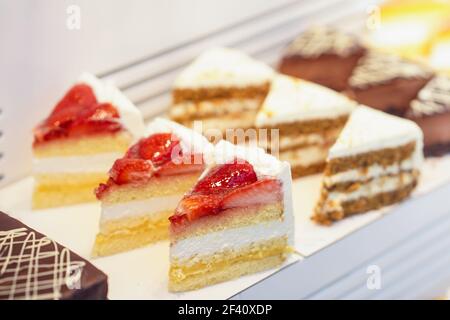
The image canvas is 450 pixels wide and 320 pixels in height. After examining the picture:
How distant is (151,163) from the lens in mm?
2389

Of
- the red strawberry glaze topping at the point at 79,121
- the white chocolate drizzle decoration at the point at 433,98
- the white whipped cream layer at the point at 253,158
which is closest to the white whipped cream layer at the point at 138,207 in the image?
the white whipped cream layer at the point at 253,158

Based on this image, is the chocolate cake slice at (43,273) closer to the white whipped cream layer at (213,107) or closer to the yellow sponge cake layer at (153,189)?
the yellow sponge cake layer at (153,189)

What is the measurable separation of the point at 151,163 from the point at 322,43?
1472 millimetres

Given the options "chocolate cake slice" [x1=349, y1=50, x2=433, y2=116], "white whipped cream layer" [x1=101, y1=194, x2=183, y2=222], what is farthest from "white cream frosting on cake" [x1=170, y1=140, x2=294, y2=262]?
"chocolate cake slice" [x1=349, y1=50, x2=433, y2=116]

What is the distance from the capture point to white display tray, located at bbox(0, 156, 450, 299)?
2.25 metres

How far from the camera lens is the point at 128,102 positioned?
2.71m

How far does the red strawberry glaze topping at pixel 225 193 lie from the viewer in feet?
7.22

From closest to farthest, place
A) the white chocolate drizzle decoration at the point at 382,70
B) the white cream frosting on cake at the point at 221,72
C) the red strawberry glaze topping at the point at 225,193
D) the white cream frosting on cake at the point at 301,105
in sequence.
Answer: the red strawberry glaze topping at the point at 225,193, the white cream frosting on cake at the point at 301,105, the white cream frosting on cake at the point at 221,72, the white chocolate drizzle decoration at the point at 382,70

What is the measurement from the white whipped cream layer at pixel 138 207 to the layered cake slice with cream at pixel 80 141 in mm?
213

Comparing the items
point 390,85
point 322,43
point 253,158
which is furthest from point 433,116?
point 253,158

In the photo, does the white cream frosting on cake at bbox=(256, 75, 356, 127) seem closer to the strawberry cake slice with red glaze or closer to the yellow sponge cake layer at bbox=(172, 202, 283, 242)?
the strawberry cake slice with red glaze

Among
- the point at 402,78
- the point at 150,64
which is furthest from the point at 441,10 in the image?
the point at 150,64
